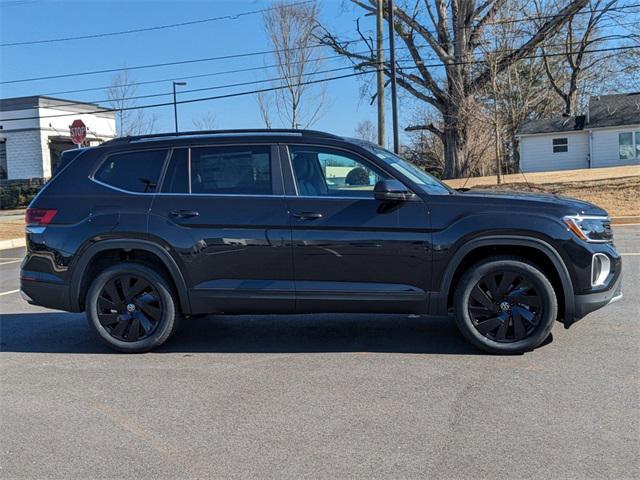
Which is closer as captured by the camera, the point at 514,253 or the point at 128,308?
the point at 514,253

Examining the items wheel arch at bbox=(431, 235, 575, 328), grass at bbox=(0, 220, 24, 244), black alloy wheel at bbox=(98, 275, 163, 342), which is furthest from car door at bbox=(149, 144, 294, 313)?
grass at bbox=(0, 220, 24, 244)

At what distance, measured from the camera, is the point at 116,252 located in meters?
5.54

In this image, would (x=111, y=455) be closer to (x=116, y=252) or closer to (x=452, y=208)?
(x=116, y=252)

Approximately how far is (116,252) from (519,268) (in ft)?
11.5

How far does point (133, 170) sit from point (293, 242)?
165 cm

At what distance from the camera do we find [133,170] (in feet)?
18.1

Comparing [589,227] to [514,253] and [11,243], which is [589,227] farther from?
[11,243]

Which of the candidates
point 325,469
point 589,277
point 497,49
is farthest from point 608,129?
point 325,469

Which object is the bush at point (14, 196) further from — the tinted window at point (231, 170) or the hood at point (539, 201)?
the hood at point (539, 201)

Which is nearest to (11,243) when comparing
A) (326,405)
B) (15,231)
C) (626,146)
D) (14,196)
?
(15,231)

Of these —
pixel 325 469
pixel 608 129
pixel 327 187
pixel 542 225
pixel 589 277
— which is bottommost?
pixel 325 469

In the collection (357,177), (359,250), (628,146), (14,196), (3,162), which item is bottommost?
(359,250)

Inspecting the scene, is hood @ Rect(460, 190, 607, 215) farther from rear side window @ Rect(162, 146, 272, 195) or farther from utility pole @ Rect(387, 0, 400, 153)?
utility pole @ Rect(387, 0, 400, 153)

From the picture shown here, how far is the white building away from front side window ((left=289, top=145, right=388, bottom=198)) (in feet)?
121
